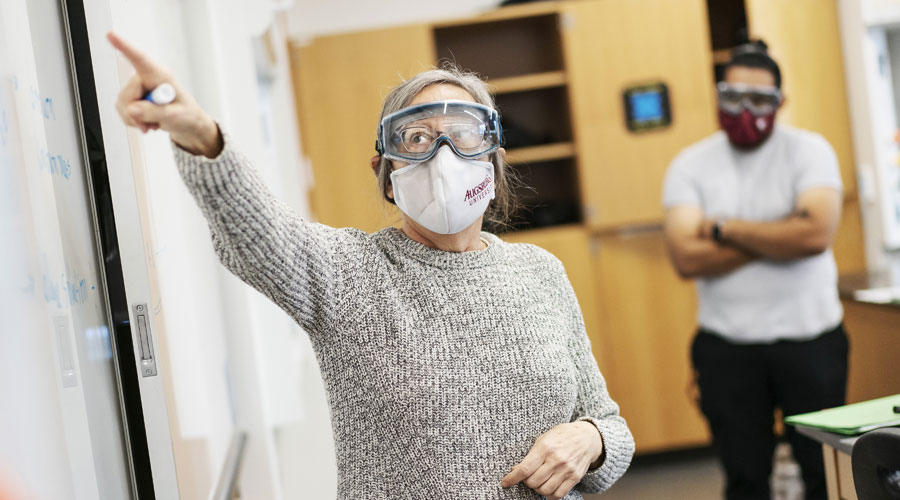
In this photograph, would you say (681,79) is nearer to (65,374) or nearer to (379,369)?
(379,369)

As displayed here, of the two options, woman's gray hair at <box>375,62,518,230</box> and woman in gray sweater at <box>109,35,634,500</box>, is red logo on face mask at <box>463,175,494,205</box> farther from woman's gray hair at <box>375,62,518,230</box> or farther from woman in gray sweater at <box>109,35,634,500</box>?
woman's gray hair at <box>375,62,518,230</box>

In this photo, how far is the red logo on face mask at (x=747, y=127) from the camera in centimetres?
247

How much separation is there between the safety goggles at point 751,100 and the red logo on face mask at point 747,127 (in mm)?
14

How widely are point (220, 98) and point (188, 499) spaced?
1.07 m

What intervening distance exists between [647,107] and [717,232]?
1.62 meters

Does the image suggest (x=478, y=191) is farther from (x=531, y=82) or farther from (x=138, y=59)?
(x=531, y=82)

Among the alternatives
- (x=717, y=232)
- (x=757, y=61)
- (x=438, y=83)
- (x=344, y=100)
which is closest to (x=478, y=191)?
(x=438, y=83)

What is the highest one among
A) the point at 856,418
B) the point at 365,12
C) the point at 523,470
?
the point at 365,12

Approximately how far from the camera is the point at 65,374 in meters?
A: 0.87

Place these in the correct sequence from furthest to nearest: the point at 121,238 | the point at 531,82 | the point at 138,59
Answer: the point at 531,82 → the point at 121,238 → the point at 138,59

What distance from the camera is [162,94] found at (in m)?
0.82

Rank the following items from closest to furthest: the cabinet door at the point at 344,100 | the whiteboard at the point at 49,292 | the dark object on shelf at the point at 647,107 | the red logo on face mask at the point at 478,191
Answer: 1. the whiteboard at the point at 49,292
2. the red logo on face mask at the point at 478,191
3. the cabinet door at the point at 344,100
4. the dark object on shelf at the point at 647,107

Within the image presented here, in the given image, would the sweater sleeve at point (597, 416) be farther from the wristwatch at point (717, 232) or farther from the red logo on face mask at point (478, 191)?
the wristwatch at point (717, 232)

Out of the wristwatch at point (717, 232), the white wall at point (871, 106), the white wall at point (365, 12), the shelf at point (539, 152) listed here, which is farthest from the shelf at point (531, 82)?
the wristwatch at point (717, 232)
